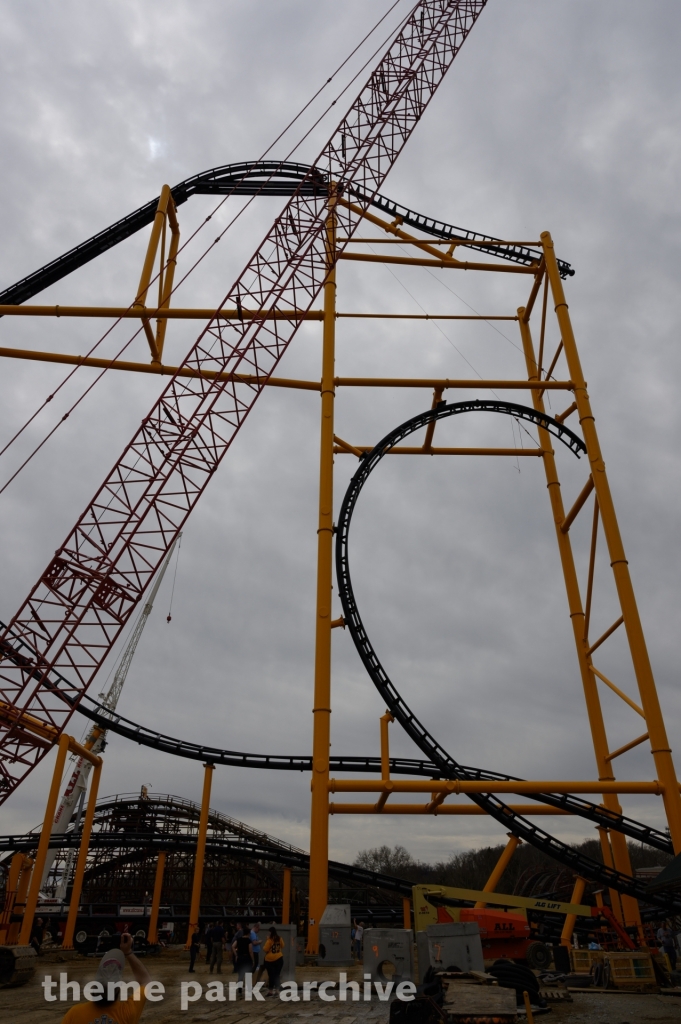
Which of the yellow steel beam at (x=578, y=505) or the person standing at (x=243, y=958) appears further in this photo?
the yellow steel beam at (x=578, y=505)

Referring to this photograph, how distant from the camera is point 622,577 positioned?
50.9 feet

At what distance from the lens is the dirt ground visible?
7.92 m

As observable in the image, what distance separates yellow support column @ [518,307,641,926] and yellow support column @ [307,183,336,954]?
612 cm

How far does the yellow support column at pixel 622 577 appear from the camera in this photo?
541 inches

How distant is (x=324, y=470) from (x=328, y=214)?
9561 mm

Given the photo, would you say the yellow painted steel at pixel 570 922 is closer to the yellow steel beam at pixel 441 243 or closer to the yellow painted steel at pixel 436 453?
→ the yellow painted steel at pixel 436 453

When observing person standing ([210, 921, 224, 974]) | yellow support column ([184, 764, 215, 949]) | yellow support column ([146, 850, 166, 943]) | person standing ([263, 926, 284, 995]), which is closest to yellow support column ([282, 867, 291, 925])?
yellow support column ([184, 764, 215, 949])

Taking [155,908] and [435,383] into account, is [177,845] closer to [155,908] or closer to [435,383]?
[155,908]

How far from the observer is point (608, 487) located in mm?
16594

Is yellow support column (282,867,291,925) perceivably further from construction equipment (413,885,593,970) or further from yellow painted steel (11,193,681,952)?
construction equipment (413,885,593,970)

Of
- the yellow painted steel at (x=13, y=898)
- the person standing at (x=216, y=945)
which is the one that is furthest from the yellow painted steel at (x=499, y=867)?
the yellow painted steel at (x=13, y=898)

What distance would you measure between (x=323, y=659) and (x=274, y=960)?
565 cm

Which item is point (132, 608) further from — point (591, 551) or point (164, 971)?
point (591, 551)

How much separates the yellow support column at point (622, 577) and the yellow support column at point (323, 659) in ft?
20.1
